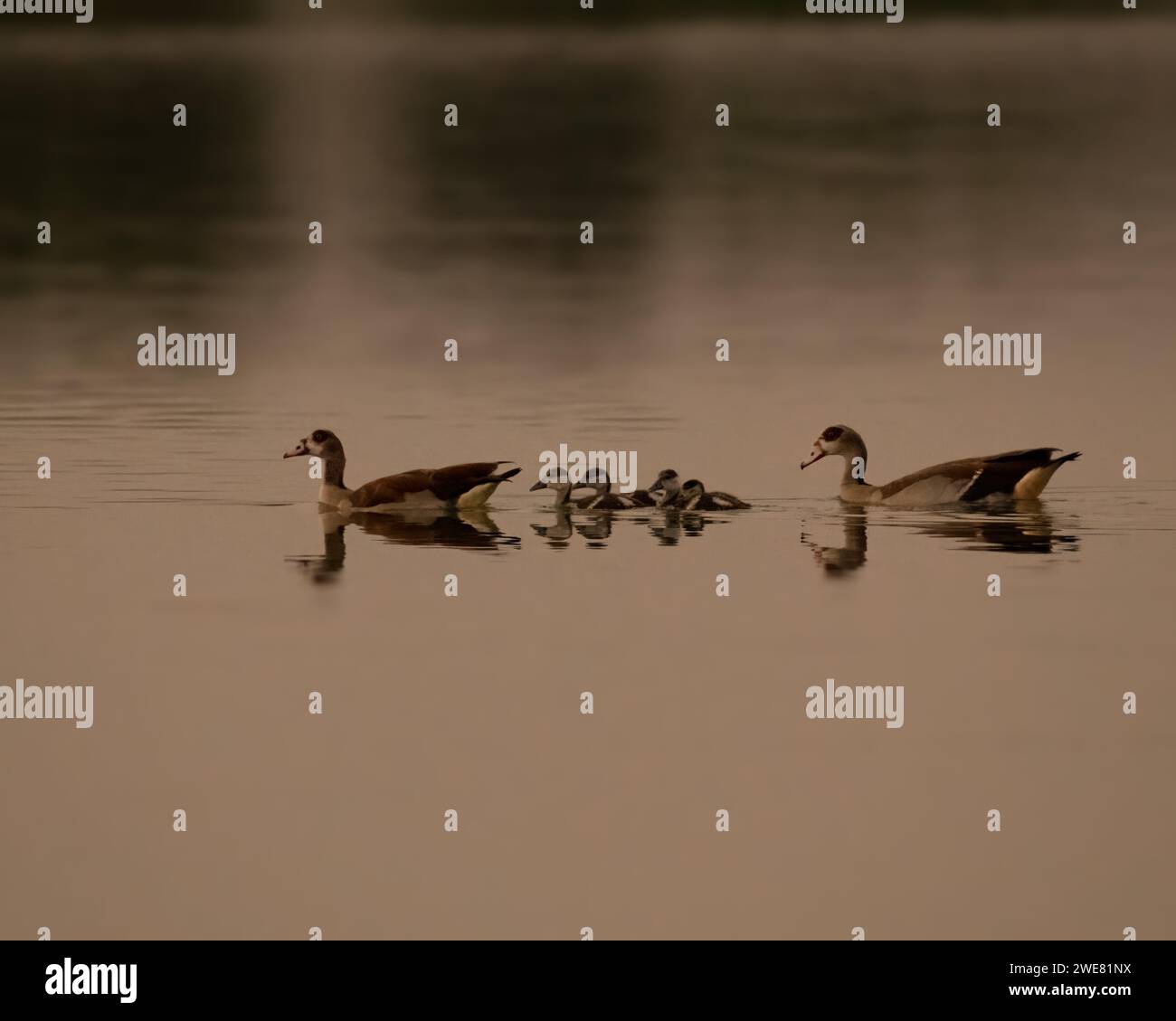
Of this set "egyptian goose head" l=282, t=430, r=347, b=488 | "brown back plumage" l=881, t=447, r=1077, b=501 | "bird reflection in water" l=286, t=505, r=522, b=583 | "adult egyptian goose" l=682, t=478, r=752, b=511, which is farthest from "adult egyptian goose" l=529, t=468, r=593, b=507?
"brown back plumage" l=881, t=447, r=1077, b=501

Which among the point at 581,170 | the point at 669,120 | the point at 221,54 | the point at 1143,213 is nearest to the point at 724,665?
the point at 1143,213

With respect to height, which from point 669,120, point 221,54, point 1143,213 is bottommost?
point 1143,213

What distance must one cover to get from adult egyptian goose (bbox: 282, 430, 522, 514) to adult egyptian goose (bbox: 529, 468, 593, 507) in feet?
0.94

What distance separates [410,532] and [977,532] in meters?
4.71

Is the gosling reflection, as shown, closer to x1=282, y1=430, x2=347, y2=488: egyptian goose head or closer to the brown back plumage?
x1=282, y1=430, x2=347, y2=488: egyptian goose head

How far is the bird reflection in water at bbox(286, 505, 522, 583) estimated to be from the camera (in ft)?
58.6

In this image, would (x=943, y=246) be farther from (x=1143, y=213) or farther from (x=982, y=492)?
(x=982, y=492)

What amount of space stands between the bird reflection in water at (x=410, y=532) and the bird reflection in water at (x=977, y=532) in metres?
2.61

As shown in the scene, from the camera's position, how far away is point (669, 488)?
20.1m

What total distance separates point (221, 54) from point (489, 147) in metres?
41.9

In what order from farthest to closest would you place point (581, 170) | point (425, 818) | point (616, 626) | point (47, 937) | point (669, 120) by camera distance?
point (669, 120), point (581, 170), point (616, 626), point (425, 818), point (47, 937)

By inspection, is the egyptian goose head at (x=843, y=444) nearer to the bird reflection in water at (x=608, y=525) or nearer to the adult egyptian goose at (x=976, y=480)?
the adult egyptian goose at (x=976, y=480)

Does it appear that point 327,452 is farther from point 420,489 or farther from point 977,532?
point 977,532

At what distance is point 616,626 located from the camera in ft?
50.5
